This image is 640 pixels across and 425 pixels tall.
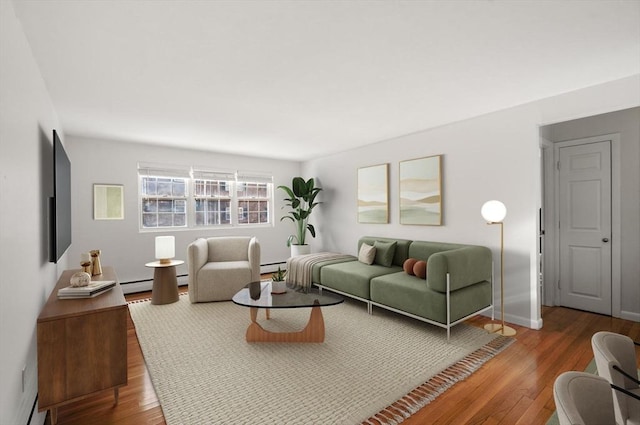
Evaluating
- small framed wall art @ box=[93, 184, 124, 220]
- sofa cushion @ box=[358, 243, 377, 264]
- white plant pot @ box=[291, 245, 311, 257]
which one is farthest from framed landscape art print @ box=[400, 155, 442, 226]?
small framed wall art @ box=[93, 184, 124, 220]

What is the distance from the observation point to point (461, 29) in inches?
78.1

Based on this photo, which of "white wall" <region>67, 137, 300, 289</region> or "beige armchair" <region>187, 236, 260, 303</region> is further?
"white wall" <region>67, 137, 300, 289</region>

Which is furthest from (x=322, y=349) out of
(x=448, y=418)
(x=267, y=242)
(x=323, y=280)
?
(x=267, y=242)

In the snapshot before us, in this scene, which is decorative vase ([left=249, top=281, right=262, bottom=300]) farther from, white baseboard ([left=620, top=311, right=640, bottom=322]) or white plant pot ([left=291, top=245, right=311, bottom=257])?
white baseboard ([left=620, top=311, right=640, bottom=322])

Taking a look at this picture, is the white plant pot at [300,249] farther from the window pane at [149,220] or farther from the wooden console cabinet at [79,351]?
the wooden console cabinet at [79,351]

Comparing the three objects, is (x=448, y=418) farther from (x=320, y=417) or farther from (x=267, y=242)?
(x=267, y=242)

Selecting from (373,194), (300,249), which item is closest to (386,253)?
(373,194)

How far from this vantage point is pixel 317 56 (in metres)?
2.31

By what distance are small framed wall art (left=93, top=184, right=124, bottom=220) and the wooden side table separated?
4.14ft

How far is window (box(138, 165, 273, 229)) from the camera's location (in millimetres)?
5238

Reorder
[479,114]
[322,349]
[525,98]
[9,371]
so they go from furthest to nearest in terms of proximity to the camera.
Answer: [479,114], [525,98], [322,349], [9,371]

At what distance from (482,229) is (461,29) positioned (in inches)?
98.6

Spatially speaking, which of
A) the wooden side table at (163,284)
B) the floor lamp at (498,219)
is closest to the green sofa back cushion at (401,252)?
the floor lamp at (498,219)

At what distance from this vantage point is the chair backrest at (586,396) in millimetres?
Result: 866
